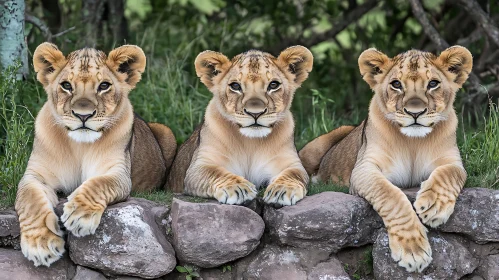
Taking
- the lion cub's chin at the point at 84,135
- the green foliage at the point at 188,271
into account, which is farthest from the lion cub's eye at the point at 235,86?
the green foliage at the point at 188,271

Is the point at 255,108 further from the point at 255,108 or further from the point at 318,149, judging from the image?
the point at 318,149

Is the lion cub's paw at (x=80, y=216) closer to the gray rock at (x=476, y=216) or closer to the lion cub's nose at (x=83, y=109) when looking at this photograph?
the lion cub's nose at (x=83, y=109)

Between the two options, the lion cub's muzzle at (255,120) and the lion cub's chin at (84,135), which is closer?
the lion cub's chin at (84,135)

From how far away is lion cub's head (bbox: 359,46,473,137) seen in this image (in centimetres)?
528

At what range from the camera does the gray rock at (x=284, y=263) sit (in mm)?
5242

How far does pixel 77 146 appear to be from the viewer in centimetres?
543

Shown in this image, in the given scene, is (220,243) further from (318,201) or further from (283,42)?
(283,42)

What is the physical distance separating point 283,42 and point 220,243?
14.0ft

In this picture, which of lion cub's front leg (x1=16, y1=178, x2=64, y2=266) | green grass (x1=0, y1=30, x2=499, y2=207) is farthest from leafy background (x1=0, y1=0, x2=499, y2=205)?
lion cub's front leg (x1=16, y1=178, x2=64, y2=266)

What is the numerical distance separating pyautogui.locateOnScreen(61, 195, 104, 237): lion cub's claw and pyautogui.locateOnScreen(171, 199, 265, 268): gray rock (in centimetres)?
48

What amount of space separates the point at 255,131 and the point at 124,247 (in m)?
0.97

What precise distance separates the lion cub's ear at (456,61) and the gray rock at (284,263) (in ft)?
4.21

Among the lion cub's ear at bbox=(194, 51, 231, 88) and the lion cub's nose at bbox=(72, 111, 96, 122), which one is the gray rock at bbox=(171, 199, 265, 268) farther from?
the lion cub's ear at bbox=(194, 51, 231, 88)

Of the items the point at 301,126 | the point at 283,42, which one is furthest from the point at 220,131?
the point at 283,42
